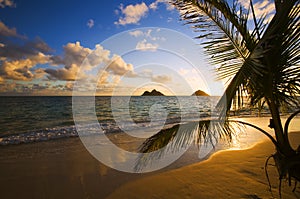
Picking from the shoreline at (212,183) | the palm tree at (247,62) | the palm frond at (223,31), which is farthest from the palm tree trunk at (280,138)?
the shoreline at (212,183)

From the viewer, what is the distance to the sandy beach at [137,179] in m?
3.95

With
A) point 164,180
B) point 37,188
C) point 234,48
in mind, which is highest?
point 234,48

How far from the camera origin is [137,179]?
4859 mm

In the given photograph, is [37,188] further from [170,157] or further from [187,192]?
[170,157]

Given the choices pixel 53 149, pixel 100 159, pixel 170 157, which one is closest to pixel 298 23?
pixel 170 157

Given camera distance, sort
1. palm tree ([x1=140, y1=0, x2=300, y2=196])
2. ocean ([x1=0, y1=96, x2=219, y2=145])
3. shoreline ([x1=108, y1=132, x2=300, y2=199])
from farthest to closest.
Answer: ocean ([x1=0, y1=96, x2=219, y2=145]) < shoreline ([x1=108, y1=132, x2=300, y2=199]) < palm tree ([x1=140, y1=0, x2=300, y2=196])

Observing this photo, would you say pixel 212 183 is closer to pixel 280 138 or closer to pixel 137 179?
pixel 137 179

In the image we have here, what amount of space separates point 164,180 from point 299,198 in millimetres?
2704

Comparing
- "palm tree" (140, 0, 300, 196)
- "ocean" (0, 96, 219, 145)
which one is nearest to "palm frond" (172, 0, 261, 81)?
"palm tree" (140, 0, 300, 196)

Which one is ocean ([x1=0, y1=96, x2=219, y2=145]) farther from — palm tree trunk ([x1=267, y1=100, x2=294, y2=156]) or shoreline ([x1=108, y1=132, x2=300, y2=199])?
shoreline ([x1=108, y1=132, x2=300, y2=199])

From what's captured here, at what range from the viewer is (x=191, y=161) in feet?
20.7

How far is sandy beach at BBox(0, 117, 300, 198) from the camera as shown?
3.95m

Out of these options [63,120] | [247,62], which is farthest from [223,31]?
[63,120]

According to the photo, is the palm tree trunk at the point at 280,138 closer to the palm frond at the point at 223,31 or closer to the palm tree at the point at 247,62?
the palm tree at the point at 247,62
